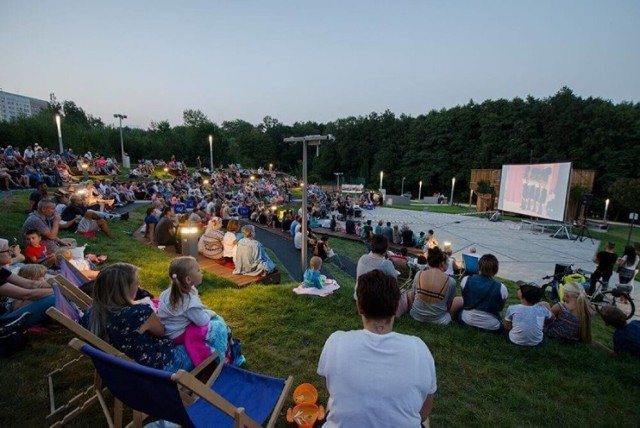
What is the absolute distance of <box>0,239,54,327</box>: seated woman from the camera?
3296mm

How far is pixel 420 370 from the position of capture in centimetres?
135

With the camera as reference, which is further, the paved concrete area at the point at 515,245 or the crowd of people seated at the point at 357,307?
the paved concrete area at the point at 515,245

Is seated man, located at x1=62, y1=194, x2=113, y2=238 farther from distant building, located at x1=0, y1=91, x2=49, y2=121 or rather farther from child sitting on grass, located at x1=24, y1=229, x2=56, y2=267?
distant building, located at x1=0, y1=91, x2=49, y2=121

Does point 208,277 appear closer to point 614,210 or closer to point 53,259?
point 53,259

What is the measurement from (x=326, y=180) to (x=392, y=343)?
62.4 m

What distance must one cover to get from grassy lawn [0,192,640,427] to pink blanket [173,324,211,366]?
0.83m

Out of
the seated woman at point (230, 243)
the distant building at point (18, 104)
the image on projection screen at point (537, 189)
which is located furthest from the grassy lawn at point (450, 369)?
the distant building at point (18, 104)

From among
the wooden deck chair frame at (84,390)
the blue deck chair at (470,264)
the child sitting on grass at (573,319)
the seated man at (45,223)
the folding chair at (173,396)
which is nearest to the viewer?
the folding chair at (173,396)

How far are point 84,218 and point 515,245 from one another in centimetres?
1753

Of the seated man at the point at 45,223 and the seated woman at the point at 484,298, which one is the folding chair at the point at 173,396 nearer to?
the seated woman at the point at 484,298

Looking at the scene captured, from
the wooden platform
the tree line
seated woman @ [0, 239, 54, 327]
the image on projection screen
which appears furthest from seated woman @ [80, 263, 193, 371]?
the tree line

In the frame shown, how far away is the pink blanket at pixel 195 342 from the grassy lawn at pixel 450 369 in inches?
32.6

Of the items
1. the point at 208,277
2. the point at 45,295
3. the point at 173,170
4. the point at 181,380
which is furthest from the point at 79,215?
the point at 173,170

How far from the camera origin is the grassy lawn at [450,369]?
2.73 m
